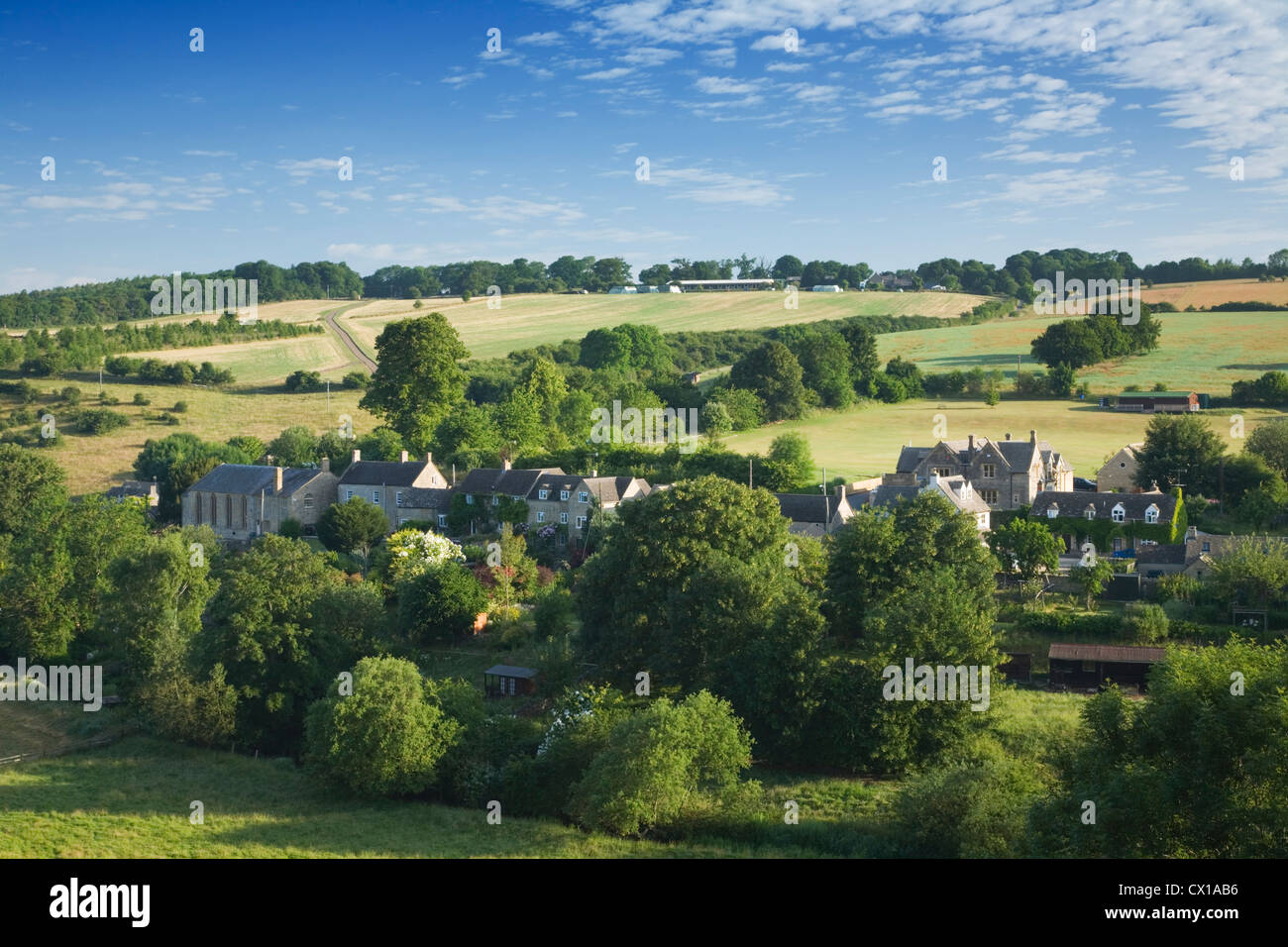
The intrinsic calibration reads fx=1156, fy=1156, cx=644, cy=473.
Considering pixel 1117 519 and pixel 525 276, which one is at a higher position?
pixel 525 276

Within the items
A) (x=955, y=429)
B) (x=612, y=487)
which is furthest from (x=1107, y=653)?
(x=955, y=429)

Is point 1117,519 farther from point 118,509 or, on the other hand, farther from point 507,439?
point 118,509

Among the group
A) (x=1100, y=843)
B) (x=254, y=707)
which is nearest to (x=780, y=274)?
(x=254, y=707)

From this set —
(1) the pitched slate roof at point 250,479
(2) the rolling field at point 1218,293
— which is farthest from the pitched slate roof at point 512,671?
(2) the rolling field at point 1218,293

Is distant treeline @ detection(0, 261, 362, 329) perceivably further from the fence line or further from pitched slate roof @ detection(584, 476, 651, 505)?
the fence line

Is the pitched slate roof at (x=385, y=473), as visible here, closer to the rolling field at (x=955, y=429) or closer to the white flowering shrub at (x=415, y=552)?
the white flowering shrub at (x=415, y=552)

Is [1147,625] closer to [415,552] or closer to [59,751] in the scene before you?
[415,552]

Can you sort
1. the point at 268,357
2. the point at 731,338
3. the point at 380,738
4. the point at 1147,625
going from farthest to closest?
the point at 731,338, the point at 268,357, the point at 1147,625, the point at 380,738
